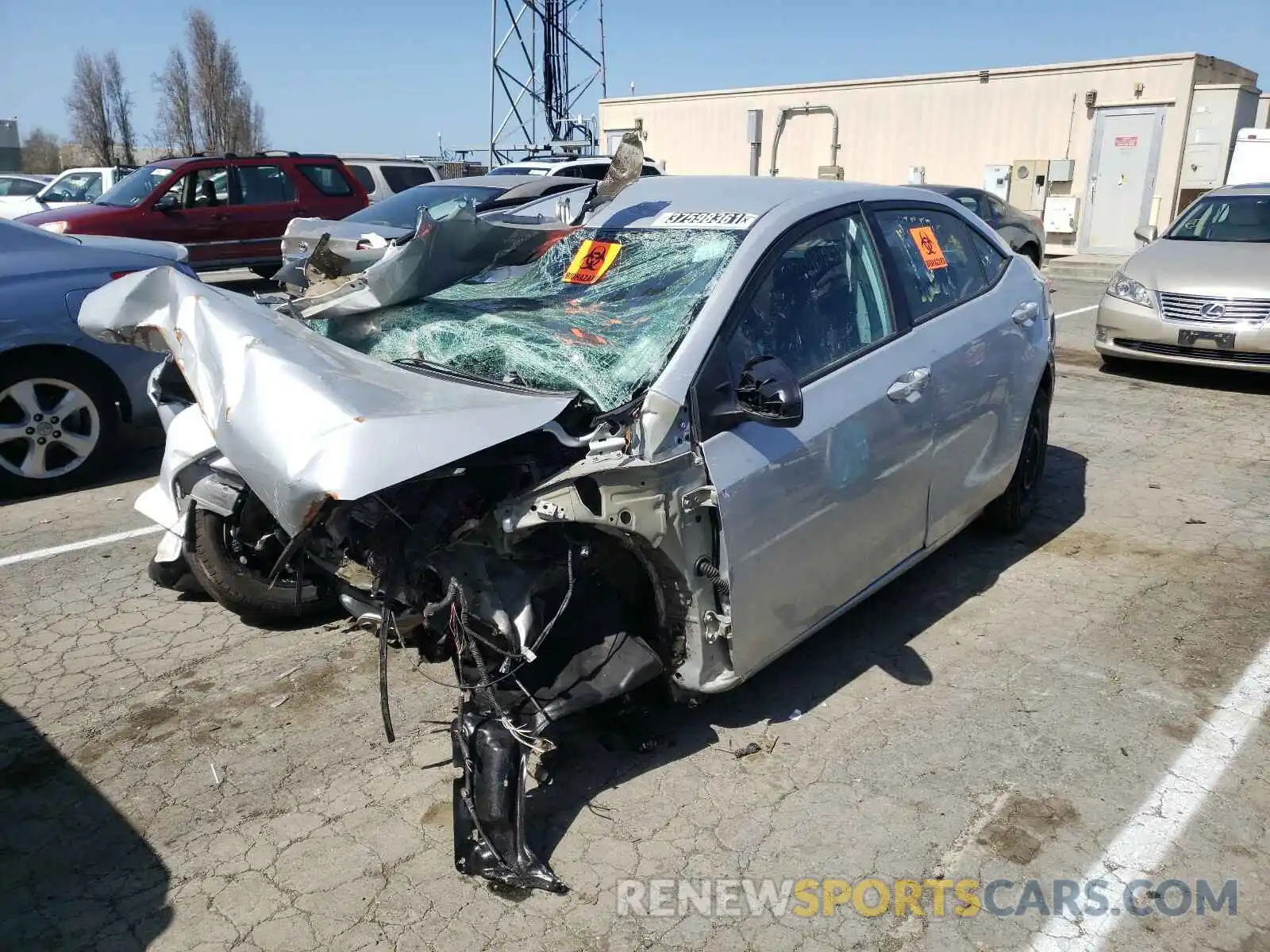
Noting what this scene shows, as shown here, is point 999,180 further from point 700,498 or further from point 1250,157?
point 700,498

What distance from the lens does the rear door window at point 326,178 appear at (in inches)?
537

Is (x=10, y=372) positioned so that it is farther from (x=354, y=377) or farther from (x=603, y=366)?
(x=603, y=366)

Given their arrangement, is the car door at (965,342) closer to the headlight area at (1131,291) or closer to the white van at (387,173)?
the headlight area at (1131,291)

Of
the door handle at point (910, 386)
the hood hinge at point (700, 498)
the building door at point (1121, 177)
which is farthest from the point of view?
the building door at point (1121, 177)

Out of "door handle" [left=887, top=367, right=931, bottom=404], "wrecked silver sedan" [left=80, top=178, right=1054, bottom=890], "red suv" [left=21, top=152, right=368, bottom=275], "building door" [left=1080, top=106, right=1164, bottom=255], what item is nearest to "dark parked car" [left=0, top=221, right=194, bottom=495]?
"wrecked silver sedan" [left=80, top=178, right=1054, bottom=890]

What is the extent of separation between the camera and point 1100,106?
18.7 m

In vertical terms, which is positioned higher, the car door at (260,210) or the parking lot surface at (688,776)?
the car door at (260,210)

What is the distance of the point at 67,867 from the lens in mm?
2764

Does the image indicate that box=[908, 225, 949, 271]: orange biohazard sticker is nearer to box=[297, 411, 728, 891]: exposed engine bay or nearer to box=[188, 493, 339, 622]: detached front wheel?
box=[297, 411, 728, 891]: exposed engine bay

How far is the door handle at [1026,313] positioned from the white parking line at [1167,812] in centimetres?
175

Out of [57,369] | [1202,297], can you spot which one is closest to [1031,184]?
[1202,297]

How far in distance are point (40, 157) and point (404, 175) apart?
5210cm

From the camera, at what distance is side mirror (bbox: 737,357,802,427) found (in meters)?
2.86

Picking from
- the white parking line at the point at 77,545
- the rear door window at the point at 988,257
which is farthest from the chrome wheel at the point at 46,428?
the rear door window at the point at 988,257
